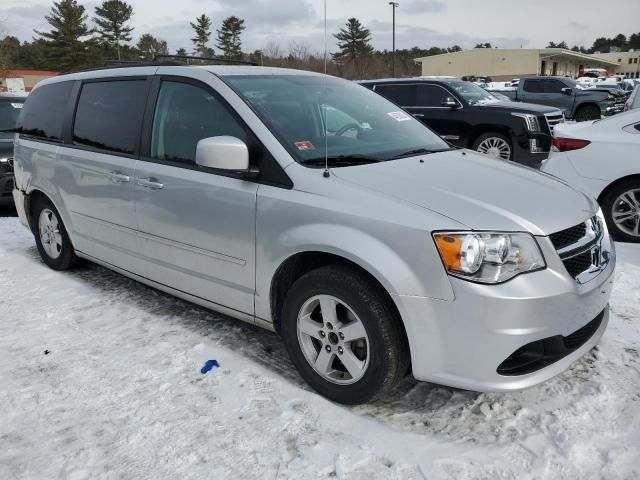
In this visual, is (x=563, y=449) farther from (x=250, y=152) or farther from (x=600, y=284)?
(x=250, y=152)

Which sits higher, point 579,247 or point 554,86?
point 554,86

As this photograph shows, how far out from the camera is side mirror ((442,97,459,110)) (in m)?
10.1

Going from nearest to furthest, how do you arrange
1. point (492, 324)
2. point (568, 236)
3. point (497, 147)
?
point (492, 324), point (568, 236), point (497, 147)

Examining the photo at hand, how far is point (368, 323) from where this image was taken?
2.56 meters

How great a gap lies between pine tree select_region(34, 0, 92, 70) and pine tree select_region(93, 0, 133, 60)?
1.91m

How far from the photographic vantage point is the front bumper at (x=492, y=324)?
7.57 ft

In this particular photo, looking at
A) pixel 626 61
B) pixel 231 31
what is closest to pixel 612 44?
pixel 626 61

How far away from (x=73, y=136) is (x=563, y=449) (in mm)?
4027

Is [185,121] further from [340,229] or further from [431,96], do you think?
[431,96]

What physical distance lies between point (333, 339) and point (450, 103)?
8292 millimetres

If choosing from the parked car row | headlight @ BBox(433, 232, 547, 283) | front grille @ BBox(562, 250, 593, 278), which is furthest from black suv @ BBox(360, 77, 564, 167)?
the parked car row

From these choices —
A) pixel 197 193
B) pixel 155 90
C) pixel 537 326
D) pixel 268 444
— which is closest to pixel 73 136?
pixel 155 90

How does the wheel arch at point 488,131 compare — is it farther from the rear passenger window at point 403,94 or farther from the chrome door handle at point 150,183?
the chrome door handle at point 150,183

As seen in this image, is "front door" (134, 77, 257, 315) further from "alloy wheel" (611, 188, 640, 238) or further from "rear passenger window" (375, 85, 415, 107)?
"rear passenger window" (375, 85, 415, 107)
